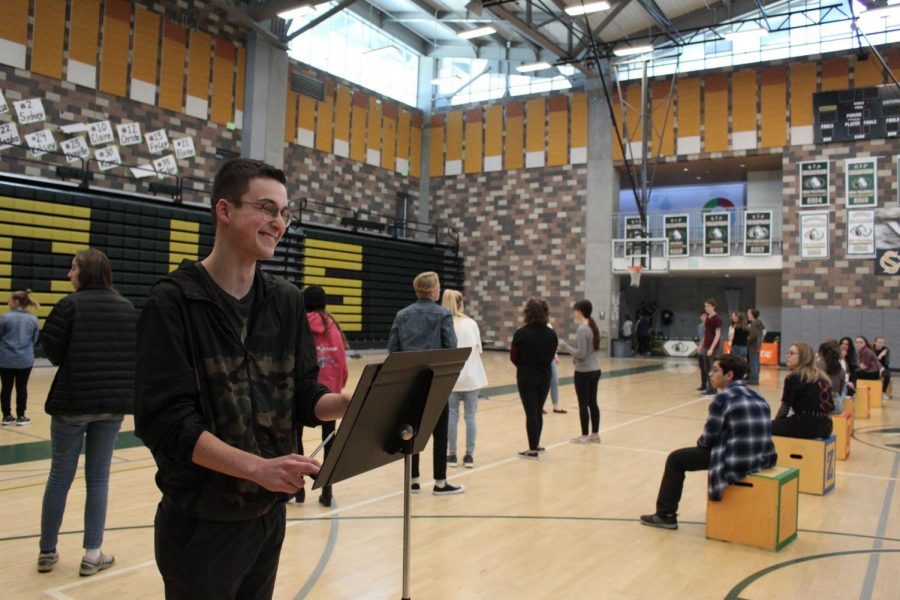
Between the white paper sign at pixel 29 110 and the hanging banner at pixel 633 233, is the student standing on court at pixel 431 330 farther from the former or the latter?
the hanging banner at pixel 633 233

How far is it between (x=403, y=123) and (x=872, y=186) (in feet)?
48.1

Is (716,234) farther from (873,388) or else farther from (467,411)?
(467,411)

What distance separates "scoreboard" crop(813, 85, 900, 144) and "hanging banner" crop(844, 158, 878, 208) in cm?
68

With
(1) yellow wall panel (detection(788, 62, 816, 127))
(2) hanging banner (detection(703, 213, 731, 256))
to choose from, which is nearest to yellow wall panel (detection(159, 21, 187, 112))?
(2) hanging banner (detection(703, 213, 731, 256))

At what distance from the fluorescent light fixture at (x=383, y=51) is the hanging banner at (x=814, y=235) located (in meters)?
14.1

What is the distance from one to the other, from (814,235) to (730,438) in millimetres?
17191

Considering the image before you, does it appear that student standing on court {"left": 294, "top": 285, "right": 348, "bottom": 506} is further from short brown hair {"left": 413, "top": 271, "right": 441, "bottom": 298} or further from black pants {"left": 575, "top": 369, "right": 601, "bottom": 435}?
black pants {"left": 575, "top": 369, "right": 601, "bottom": 435}

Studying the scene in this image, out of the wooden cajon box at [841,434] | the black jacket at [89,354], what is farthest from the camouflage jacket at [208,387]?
the wooden cajon box at [841,434]

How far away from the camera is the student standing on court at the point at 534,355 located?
20.2 ft

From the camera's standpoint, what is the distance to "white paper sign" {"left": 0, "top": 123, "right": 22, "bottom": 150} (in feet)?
43.8

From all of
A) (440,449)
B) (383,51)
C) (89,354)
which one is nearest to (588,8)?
(383,51)

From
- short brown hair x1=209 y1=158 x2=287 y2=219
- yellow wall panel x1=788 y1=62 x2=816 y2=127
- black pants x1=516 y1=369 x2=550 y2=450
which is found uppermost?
yellow wall panel x1=788 y1=62 x2=816 y2=127

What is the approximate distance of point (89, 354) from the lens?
3293 millimetres

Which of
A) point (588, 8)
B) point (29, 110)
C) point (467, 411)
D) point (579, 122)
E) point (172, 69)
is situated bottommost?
point (467, 411)
